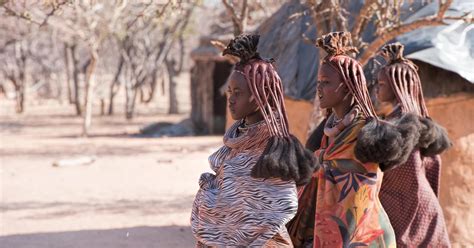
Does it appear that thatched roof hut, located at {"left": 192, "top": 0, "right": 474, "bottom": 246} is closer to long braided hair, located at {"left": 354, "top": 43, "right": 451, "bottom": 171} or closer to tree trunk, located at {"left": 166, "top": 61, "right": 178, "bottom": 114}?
long braided hair, located at {"left": 354, "top": 43, "right": 451, "bottom": 171}

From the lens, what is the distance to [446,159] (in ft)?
22.4

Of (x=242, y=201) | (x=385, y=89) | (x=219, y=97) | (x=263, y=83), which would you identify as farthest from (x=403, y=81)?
(x=219, y=97)

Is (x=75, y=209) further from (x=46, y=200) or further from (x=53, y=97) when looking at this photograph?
(x=53, y=97)

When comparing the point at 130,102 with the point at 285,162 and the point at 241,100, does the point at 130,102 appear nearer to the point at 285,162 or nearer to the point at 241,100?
the point at 241,100

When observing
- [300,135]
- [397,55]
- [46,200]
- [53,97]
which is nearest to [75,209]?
[46,200]

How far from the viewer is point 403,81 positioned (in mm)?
4559

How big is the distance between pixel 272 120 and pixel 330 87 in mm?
535

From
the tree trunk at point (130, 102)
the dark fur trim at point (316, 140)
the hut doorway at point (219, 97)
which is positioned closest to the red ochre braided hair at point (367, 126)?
the dark fur trim at point (316, 140)

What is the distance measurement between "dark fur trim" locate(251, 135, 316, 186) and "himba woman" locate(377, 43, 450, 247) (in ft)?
4.12

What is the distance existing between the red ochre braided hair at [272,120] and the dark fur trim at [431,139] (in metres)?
1.22

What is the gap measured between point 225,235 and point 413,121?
3.96 ft

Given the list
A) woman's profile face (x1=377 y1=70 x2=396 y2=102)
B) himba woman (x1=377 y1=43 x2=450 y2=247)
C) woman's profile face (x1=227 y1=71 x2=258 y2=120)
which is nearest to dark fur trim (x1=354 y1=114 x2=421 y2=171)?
woman's profile face (x1=227 y1=71 x2=258 y2=120)

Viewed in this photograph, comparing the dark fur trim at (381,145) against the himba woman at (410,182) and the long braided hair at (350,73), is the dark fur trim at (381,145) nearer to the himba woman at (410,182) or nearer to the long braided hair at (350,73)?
the long braided hair at (350,73)

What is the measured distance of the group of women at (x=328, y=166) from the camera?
3.40 m
